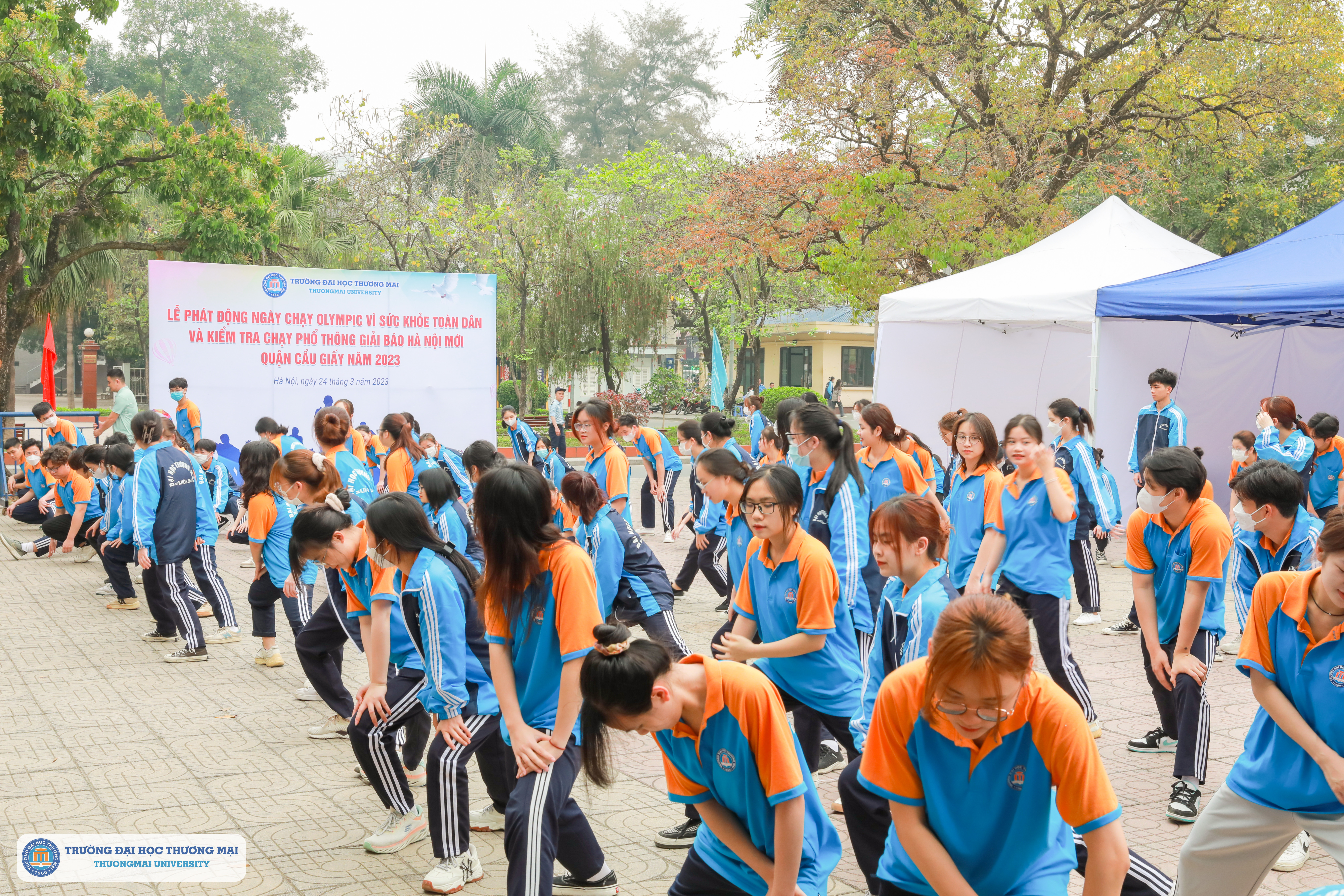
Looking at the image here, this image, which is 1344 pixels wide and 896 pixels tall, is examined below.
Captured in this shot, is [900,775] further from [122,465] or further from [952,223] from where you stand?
[952,223]

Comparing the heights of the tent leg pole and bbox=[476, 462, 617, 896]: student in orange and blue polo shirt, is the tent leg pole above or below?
above

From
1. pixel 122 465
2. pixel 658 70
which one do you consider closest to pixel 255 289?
pixel 122 465

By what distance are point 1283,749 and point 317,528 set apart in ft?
11.0

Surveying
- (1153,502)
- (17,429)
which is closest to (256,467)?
(1153,502)

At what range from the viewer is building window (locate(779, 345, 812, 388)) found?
4388cm

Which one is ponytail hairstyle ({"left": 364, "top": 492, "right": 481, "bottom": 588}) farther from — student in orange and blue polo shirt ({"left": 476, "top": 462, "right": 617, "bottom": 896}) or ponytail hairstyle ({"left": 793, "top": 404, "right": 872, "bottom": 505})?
ponytail hairstyle ({"left": 793, "top": 404, "right": 872, "bottom": 505})

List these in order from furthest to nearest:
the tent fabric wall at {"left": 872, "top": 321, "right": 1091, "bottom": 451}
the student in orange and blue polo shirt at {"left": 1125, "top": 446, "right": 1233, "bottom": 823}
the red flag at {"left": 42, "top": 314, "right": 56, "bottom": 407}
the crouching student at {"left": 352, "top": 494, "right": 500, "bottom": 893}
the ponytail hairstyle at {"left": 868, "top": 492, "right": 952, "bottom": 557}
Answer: the red flag at {"left": 42, "top": 314, "right": 56, "bottom": 407} → the tent fabric wall at {"left": 872, "top": 321, "right": 1091, "bottom": 451} → the student in orange and blue polo shirt at {"left": 1125, "top": 446, "right": 1233, "bottom": 823} → the crouching student at {"left": 352, "top": 494, "right": 500, "bottom": 893} → the ponytail hairstyle at {"left": 868, "top": 492, "right": 952, "bottom": 557}

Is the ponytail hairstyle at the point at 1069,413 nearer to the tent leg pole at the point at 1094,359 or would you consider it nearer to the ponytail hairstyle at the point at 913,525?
the tent leg pole at the point at 1094,359

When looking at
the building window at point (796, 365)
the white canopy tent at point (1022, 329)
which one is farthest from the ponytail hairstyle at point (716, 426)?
the building window at point (796, 365)

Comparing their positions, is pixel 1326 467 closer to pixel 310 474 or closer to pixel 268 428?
pixel 310 474

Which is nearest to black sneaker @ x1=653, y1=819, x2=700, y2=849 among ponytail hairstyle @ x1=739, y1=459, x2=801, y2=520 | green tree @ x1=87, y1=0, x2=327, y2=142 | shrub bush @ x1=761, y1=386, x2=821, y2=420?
ponytail hairstyle @ x1=739, y1=459, x2=801, y2=520

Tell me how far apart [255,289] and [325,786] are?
1103 cm

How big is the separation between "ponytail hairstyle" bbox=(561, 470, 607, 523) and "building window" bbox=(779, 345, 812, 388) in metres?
38.8

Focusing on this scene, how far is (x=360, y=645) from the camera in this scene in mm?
4805
